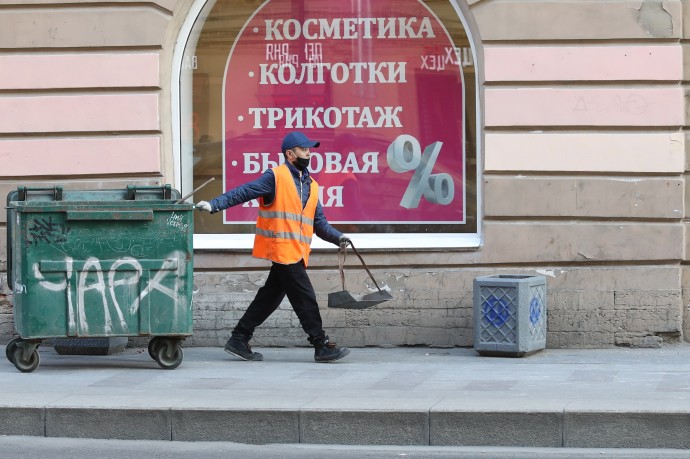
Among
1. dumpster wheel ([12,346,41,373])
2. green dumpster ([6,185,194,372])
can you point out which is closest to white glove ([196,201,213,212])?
green dumpster ([6,185,194,372])

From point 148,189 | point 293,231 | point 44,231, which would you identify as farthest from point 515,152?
point 44,231

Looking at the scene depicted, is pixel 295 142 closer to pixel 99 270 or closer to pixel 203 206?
pixel 203 206

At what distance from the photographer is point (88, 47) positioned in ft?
33.7

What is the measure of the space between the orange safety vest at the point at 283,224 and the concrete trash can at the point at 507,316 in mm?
1474

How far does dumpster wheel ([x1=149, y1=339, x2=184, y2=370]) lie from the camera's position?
352 inches

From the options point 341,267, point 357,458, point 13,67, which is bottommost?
point 357,458

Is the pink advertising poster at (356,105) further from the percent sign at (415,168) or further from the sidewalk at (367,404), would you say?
the sidewalk at (367,404)

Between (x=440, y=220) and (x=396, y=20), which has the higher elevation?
(x=396, y=20)

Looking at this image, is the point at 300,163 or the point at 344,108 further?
the point at 344,108

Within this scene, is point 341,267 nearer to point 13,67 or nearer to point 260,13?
point 260,13

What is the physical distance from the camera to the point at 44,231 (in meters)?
8.70

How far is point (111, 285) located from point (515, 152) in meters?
3.40

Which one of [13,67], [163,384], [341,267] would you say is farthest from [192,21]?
[163,384]

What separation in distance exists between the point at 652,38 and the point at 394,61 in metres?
2.10
